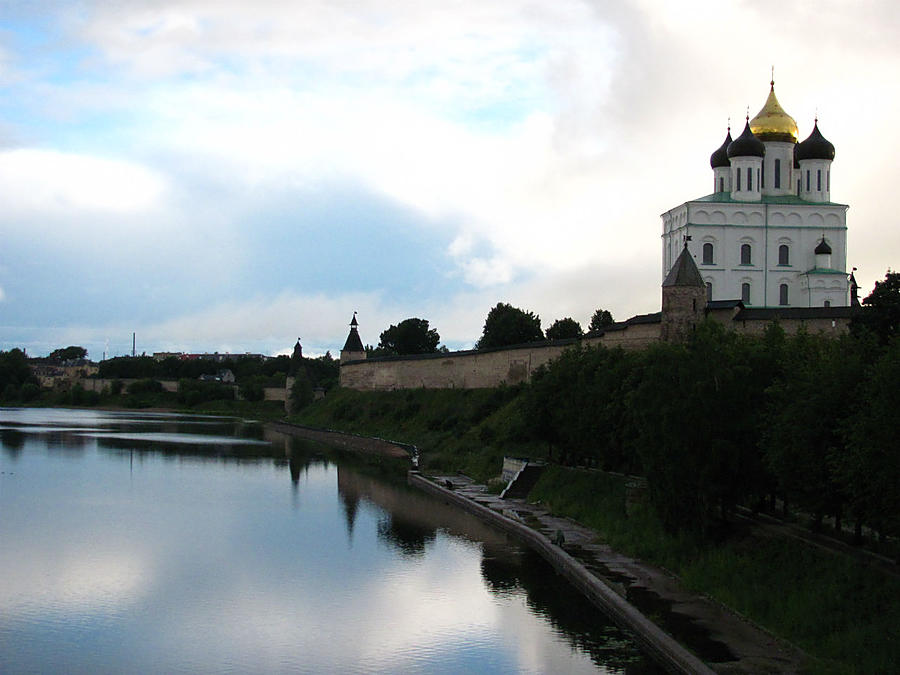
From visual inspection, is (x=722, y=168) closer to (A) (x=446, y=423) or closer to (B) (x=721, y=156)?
(B) (x=721, y=156)

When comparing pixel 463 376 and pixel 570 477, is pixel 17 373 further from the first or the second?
pixel 570 477

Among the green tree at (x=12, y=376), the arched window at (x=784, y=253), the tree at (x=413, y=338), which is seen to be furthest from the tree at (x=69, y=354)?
the arched window at (x=784, y=253)

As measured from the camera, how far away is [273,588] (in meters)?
15.3

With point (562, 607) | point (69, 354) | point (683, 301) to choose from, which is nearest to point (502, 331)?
point (683, 301)

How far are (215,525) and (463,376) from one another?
66.0ft

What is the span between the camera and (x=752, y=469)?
14.4 m

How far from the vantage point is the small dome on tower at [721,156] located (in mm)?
43125

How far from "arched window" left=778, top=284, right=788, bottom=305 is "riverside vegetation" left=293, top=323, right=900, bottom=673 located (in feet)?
63.4

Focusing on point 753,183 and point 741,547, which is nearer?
point 741,547

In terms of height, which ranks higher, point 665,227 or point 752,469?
point 665,227

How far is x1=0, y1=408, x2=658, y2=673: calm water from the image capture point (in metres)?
11.8

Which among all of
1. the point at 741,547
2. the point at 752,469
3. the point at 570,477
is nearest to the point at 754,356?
the point at 752,469

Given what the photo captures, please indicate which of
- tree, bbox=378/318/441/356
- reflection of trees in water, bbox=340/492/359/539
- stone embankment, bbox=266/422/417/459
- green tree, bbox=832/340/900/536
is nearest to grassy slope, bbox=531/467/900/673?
green tree, bbox=832/340/900/536

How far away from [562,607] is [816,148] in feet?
107
